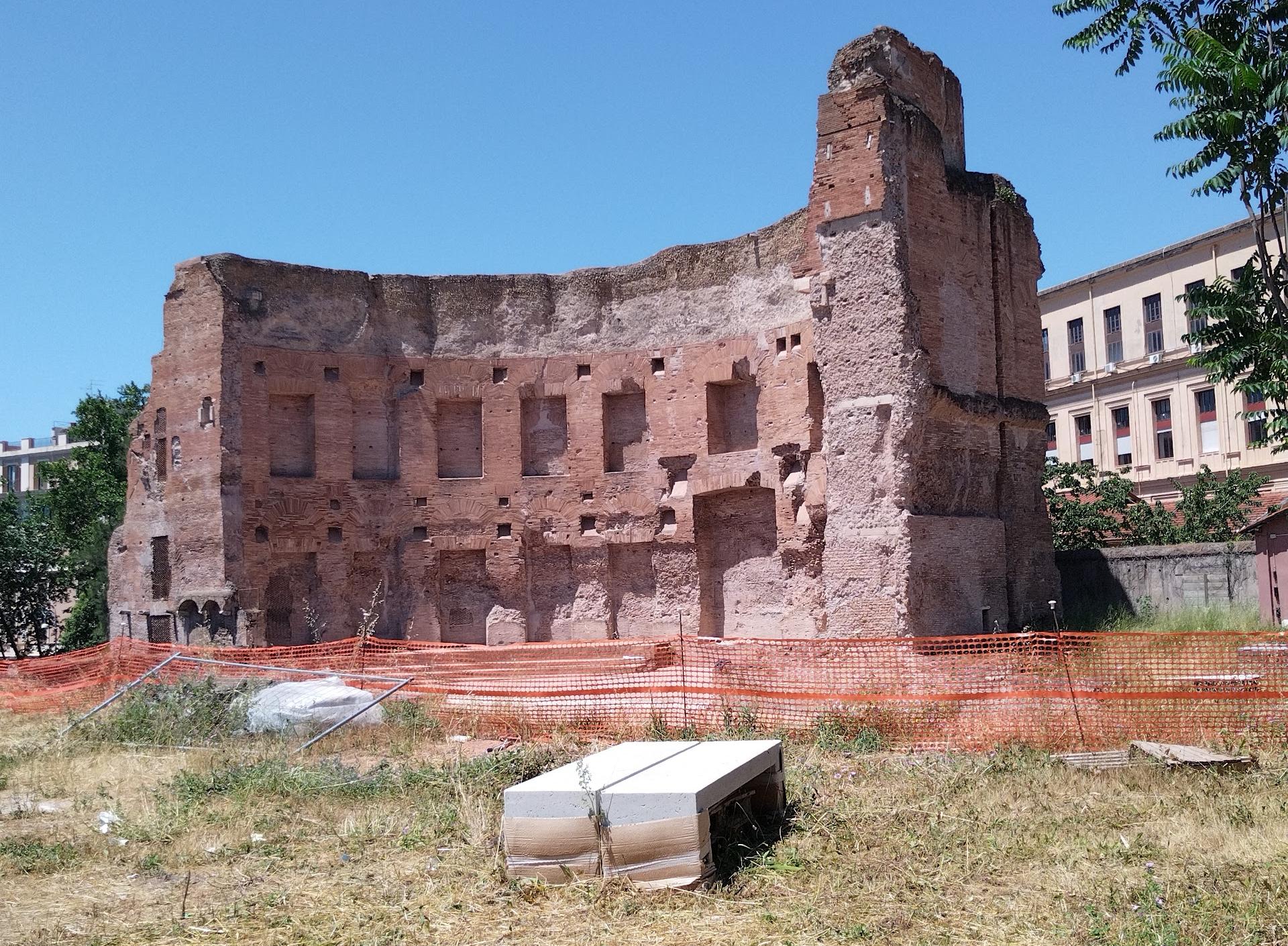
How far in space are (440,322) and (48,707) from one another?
32.8 feet

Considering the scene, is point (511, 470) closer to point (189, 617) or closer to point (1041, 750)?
point (189, 617)

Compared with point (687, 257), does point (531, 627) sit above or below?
below

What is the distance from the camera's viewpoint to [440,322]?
69.7 feet

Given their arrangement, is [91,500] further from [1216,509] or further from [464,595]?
[1216,509]

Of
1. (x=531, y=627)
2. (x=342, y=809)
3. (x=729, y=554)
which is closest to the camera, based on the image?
(x=342, y=809)

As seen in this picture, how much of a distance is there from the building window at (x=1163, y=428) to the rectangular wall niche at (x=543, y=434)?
2341cm

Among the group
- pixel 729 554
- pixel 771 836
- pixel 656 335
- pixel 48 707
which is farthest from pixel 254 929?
pixel 656 335

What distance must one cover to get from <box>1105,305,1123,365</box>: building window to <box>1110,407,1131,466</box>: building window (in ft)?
5.53

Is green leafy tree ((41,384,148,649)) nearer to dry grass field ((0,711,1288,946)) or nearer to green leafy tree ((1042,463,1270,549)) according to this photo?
dry grass field ((0,711,1288,946))

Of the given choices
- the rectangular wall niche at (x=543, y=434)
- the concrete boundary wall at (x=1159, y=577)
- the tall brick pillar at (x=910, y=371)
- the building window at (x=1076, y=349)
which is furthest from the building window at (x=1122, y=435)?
the rectangular wall niche at (x=543, y=434)

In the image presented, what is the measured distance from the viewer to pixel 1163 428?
36.3 meters

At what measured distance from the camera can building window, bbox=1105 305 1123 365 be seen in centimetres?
3769

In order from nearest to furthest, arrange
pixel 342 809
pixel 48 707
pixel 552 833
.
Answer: pixel 552 833, pixel 342 809, pixel 48 707

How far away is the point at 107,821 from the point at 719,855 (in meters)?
4.19
